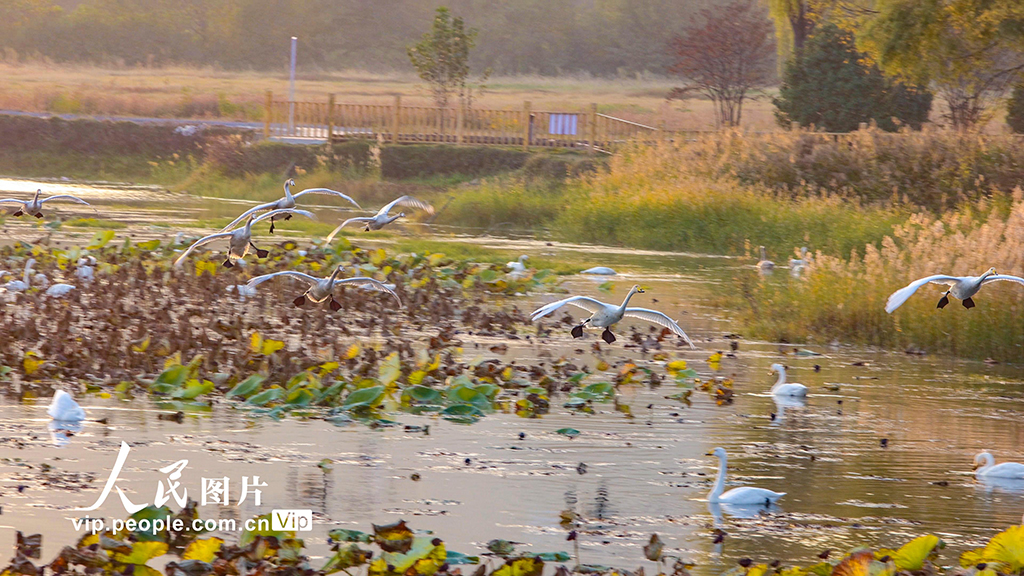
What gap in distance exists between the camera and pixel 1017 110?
3522 centimetres

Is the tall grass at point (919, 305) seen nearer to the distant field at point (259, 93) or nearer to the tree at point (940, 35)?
the tree at point (940, 35)

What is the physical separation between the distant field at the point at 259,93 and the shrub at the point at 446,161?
13.7m

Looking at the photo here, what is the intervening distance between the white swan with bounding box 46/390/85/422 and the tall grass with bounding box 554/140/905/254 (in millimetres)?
16811

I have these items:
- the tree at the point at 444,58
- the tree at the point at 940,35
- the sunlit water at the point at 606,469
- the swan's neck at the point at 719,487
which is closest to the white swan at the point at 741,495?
the swan's neck at the point at 719,487

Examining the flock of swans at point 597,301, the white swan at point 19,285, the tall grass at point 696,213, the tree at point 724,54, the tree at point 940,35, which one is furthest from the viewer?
the tree at point 724,54

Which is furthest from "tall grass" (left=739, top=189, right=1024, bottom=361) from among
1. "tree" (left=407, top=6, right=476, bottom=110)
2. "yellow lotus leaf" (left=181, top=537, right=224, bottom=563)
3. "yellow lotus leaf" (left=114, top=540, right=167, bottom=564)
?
"tree" (left=407, top=6, right=476, bottom=110)

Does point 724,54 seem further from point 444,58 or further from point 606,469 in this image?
point 606,469

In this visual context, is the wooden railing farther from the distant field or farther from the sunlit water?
the sunlit water

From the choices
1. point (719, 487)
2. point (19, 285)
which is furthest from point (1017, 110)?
point (719, 487)

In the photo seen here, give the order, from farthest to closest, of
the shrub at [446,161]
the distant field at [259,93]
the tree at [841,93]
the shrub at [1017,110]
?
the distant field at [259,93]
the shrub at [446,161]
the tree at [841,93]
the shrub at [1017,110]

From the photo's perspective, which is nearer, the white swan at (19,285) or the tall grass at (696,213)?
the white swan at (19,285)

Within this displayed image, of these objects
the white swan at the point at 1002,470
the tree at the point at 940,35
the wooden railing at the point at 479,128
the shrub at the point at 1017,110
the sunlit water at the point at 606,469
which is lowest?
the sunlit water at the point at 606,469

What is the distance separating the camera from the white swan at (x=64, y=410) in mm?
10406

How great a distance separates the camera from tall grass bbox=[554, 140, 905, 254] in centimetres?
2586
